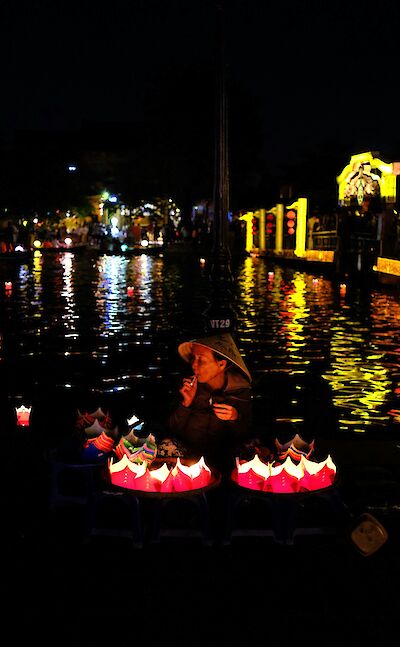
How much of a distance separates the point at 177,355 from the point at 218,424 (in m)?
7.61

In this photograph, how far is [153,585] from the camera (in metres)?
4.68

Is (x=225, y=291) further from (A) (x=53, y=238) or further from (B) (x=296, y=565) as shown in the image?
(A) (x=53, y=238)

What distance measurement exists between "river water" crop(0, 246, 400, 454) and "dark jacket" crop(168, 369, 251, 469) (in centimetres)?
95

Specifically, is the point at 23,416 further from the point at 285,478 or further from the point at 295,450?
the point at 285,478

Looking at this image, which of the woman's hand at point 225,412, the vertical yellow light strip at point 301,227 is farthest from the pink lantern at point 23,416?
the vertical yellow light strip at point 301,227

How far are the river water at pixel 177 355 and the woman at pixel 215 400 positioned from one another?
3.16ft

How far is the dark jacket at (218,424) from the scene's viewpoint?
19.4ft

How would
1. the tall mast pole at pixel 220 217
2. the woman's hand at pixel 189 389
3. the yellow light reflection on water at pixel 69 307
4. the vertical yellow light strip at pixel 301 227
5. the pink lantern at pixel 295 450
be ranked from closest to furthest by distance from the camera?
the pink lantern at pixel 295 450, the woman's hand at pixel 189 389, the tall mast pole at pixel 220 217, the yellow light reflection on water at pixel 69 307, the vertical yellow light strip at pixel 301 227

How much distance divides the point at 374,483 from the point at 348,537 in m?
1.54

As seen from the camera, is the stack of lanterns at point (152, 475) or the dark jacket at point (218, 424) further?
the dark jacket at point (218, 424)

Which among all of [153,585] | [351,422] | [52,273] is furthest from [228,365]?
[52,273]

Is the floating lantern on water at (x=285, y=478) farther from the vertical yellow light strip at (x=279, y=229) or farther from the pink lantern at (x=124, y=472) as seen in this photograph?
the vertical yellow light strip at (x=279, y=229)

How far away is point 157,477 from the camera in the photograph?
5.09 metres

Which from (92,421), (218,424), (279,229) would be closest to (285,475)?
(218,424)
